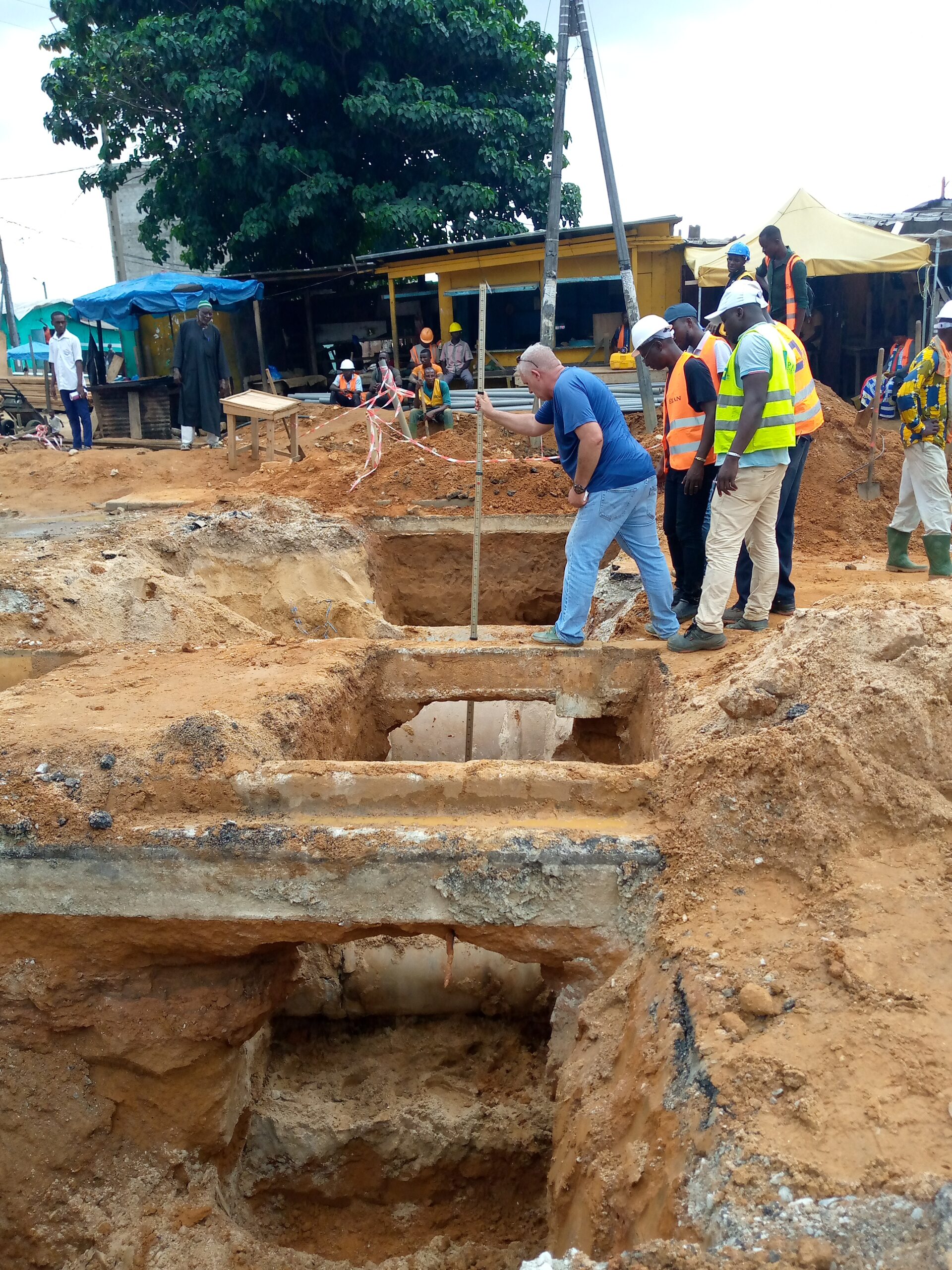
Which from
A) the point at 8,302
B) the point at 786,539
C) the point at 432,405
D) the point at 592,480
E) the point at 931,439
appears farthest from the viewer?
the point at 8,302

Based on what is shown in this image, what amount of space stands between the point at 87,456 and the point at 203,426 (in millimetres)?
1646

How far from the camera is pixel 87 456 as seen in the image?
1232cm

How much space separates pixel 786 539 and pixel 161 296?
41.3ft

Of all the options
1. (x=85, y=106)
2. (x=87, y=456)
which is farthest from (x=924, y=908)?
(x=85, y=106)

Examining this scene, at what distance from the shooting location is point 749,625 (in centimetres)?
529

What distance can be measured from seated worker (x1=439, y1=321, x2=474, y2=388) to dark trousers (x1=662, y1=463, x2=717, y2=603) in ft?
30.8

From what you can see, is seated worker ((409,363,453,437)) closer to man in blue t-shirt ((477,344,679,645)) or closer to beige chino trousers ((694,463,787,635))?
man in blue t-shirt ((477,344,679,645))

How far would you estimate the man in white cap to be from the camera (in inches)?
181

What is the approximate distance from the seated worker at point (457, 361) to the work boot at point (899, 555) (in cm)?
877

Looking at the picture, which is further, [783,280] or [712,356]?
[783,280]

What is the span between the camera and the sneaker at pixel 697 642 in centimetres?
503

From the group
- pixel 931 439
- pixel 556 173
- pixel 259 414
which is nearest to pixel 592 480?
pixel 931 439

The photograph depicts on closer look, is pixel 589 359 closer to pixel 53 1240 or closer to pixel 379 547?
pixel 379 547

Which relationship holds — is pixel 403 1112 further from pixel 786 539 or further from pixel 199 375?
pixel 199 375
